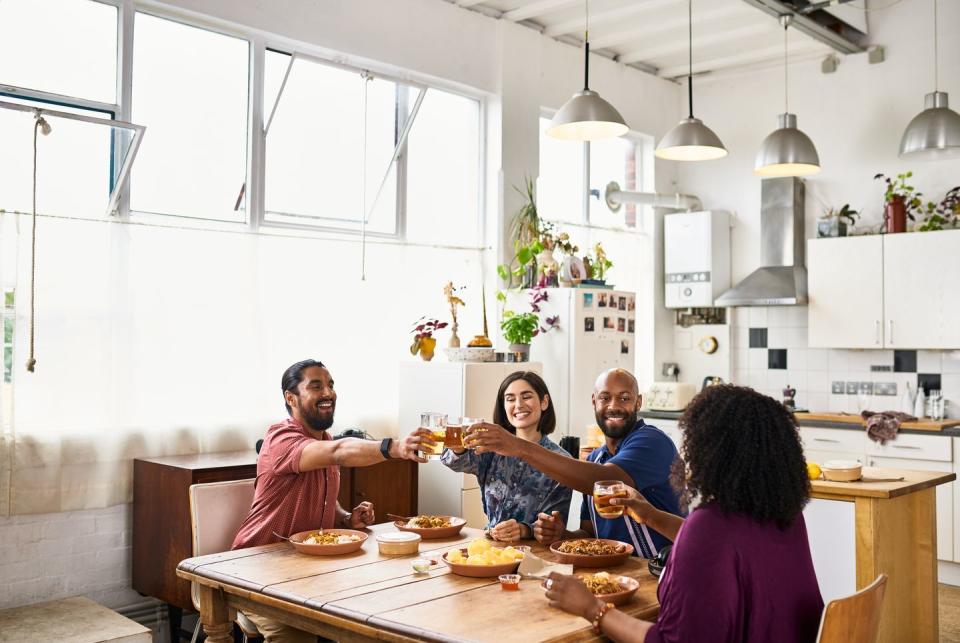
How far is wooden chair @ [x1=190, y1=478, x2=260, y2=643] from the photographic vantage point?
341 centimetres

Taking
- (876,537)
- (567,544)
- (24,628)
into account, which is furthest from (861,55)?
(24,628)

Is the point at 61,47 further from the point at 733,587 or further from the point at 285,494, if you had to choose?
→ the point at 733,587

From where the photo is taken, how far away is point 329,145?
5297 mm

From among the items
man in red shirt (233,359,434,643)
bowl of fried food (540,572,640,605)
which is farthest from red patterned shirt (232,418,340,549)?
bowl of fried food (540,572,640,605)

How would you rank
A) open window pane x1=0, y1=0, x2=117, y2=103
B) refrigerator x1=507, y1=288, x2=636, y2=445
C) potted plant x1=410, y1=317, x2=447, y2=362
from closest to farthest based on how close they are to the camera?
open window pane x1=0, y1=0, x2=117, y2=103 < potted plant x1=410, y1=317, x2=447, y2=362 < refrigerator x1=507, y1=288, x2=636, y2=445

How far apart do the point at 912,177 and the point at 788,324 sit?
1.31 m

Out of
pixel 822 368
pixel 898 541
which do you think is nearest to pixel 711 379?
pixel 822 368

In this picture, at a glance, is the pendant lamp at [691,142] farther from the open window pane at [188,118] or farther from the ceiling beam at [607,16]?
the open window pane at [188,118]

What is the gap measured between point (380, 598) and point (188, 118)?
3.04 meters

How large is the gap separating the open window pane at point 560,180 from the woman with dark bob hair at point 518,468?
9.87 ft

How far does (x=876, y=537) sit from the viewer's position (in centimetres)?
381

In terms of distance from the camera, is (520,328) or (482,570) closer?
(482,570)

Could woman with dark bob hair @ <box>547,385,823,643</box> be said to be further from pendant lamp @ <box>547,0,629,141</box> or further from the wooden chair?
pendant lamp @ <box>547,0,629,141</box>

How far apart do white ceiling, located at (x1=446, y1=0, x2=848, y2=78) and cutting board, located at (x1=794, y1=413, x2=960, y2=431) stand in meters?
2.58
